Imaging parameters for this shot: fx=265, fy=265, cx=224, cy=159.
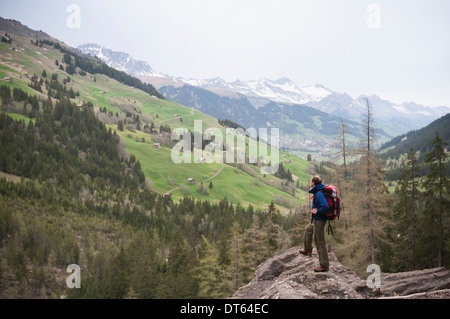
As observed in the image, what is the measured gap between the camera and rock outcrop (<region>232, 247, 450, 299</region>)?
13273 millimetres

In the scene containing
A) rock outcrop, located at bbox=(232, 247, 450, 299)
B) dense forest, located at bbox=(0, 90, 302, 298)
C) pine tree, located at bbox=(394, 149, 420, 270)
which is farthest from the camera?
dense forest, located at bbox=(0, 90, 302, 298)

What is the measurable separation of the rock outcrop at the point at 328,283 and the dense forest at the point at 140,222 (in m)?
8.87

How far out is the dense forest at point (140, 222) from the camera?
31.6m

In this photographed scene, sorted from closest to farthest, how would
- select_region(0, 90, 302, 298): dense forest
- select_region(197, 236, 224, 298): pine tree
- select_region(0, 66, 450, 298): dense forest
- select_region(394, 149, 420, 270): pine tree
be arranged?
select_region(0, 66, 450, 298): dense forest, select_region(394, 149, 420, 270): pine tree, select_region(197, 236, 224, 298): pine tree, select_region(0, 90, 302, 298): dense forest

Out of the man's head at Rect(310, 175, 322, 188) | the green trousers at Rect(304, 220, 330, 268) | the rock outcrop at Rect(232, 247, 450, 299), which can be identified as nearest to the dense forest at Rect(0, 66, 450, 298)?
the rock outcrop at Rect(232, 247, 450, 299)

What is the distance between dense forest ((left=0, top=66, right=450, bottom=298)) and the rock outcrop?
349 inches

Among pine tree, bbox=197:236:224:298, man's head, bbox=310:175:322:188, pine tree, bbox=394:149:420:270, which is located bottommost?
pine tree, bbox=197:236:224:298

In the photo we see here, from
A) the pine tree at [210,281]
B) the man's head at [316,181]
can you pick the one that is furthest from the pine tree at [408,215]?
the man's head at [316,181]

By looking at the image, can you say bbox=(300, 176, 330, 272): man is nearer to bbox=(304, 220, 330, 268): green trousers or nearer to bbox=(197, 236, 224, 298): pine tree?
bbox=(304, 220, 330, 268): green trousers

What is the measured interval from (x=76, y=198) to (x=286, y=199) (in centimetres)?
10969

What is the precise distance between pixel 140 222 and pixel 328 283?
89210 mm

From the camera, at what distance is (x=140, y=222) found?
3713 inches

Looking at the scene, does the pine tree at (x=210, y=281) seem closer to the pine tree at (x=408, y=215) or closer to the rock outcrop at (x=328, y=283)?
the rock outcrop at (x=328, y=283)

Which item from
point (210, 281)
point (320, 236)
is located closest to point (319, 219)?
point (320, 236)
